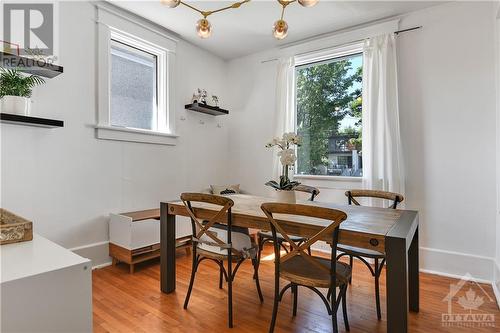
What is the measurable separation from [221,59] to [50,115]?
105 inches

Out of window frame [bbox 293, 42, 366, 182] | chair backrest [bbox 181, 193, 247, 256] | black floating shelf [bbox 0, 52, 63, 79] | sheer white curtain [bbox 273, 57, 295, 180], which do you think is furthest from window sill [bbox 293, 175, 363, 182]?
black floating shelf [bbox 0, 52, 63, 79]

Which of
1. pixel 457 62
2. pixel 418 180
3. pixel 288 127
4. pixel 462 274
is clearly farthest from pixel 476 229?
pixel 288 127

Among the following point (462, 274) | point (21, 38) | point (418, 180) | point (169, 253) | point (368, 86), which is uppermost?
point (21, 38)

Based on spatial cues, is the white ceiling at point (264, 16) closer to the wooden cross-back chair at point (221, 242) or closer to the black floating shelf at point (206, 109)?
the black floating shelf at point (206, 109)

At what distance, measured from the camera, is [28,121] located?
2.18 metres

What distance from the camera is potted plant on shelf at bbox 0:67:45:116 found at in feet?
6.98

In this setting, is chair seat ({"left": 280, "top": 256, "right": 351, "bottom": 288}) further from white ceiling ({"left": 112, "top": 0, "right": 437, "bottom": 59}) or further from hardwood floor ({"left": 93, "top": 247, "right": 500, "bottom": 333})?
white ceiling ({"left": 112, "top": 0, "right": 437, "bottom": 59})

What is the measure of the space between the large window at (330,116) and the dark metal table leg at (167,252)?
6.78 ft

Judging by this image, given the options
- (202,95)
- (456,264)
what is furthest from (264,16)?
(456,264)

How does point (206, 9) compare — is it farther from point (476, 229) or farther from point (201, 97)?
point (476, 229)

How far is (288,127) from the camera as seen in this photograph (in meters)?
3.69

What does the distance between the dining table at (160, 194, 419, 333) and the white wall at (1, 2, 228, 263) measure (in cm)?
102

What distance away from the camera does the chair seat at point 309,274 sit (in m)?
1.51

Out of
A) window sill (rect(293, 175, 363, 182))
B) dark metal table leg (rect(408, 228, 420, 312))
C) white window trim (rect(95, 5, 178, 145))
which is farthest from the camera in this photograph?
window sill (rect(293, 175, 363, 182))
